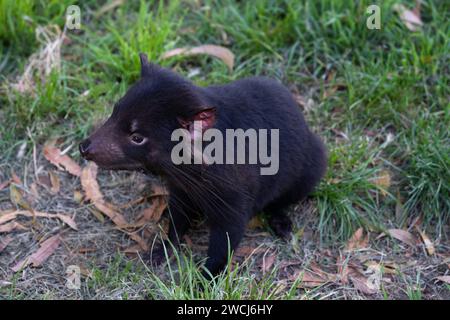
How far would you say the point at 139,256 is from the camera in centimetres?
383

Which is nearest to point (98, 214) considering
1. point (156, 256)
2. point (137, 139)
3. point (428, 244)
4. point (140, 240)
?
point (140, 240)

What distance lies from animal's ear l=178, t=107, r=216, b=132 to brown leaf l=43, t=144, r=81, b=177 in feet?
4.38

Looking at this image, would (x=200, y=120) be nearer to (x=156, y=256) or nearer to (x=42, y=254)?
(x=156, y=256)

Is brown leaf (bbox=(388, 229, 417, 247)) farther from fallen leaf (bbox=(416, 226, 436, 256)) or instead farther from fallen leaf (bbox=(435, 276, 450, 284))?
fallen leaf (bbox=(435, 276, 450, 284))

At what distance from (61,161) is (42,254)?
27.9 inches

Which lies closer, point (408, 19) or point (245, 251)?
point (245, 251)

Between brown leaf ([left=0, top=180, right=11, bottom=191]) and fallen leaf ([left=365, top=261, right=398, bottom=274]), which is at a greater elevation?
brown leaf ([left=0, top=180, right=11, bottom=191])

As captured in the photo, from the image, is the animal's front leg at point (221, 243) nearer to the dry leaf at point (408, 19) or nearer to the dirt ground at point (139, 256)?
the dirt ground at point (139, 256)

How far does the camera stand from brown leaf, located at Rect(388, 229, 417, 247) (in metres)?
4.12

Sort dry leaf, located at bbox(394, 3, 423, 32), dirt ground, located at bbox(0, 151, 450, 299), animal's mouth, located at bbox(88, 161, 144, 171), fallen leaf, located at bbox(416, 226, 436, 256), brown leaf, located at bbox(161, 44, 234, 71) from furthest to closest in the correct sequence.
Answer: dry leaf, located at bbox(394, 3, 423, 32) → brown leaf, located at bbox(161, 44, 234, 71) → fallen leaf, located at bbox(416, 226, 436, 256) → dirt ground, located at bbox(0, 151, 450, 299) → animal's mouth, located at bbox(88, 161, 144, 171)

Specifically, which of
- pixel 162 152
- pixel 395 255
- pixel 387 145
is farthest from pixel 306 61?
pixel 162 152

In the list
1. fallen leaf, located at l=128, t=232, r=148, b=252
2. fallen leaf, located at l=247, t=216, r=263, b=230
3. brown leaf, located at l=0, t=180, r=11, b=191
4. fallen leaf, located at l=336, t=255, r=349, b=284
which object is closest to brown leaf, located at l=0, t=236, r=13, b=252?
brown leaf, located at l=0, t=180, r=11, b=191

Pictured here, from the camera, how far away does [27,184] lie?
429 cm
